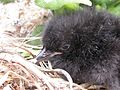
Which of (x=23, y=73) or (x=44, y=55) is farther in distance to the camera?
(x=44, y=55)

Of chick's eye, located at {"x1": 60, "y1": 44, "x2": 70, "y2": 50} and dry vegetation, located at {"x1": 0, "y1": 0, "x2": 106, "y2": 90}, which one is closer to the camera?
dry vegetation, located at {"x1": 0, "y1": 0, "x2": 106, "y2": 90}

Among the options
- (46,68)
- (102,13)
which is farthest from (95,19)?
(46,68)

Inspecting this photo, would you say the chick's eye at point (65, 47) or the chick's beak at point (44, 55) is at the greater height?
the chick's eye at point (65, 47)

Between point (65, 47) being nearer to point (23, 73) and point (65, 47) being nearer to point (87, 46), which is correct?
point (87, 46)

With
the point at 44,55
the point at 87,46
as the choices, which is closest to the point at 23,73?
the point at 44,55

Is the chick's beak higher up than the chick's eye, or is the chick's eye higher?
the chick's eye

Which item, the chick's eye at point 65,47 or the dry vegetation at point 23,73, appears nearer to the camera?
the dry vegetation at point 23,73

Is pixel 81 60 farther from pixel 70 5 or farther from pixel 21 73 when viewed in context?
pixel 70 5

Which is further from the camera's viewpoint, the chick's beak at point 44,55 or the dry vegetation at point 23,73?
the chick's beak at point 44,55
